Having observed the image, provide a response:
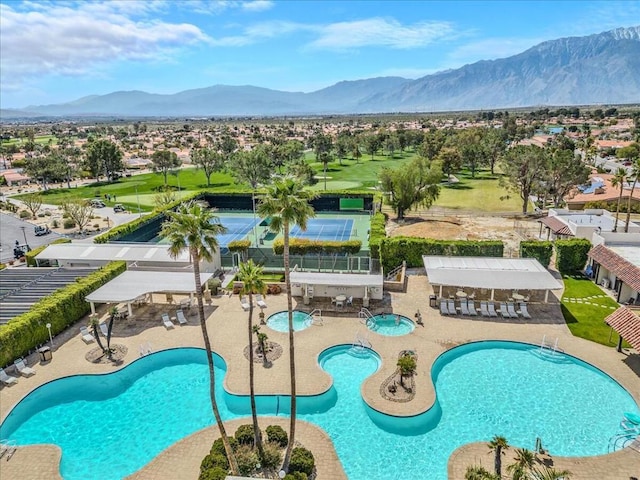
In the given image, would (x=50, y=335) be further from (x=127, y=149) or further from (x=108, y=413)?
(x=127, y=149)

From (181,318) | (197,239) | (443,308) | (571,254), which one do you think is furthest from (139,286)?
(571,254)

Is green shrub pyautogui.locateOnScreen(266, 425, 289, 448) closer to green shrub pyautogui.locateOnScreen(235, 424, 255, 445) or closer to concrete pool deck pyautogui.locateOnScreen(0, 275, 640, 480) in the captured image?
green shrub pyautogui.locateOnScreen(235, 424, 255, 445)

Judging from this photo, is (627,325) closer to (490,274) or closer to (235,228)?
(490,274)

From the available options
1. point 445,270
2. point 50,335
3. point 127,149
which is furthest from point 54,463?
point 127,149

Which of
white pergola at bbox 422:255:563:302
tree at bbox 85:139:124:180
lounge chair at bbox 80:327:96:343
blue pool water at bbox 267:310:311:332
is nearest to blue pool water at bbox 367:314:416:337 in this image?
white pergola at bbox 422:255:563:302

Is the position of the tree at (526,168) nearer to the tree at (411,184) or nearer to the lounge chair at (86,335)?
the tree at (411,184)

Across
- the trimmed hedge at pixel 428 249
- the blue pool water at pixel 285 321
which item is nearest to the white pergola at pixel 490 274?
the trimmed hedge at pixel 428 249
